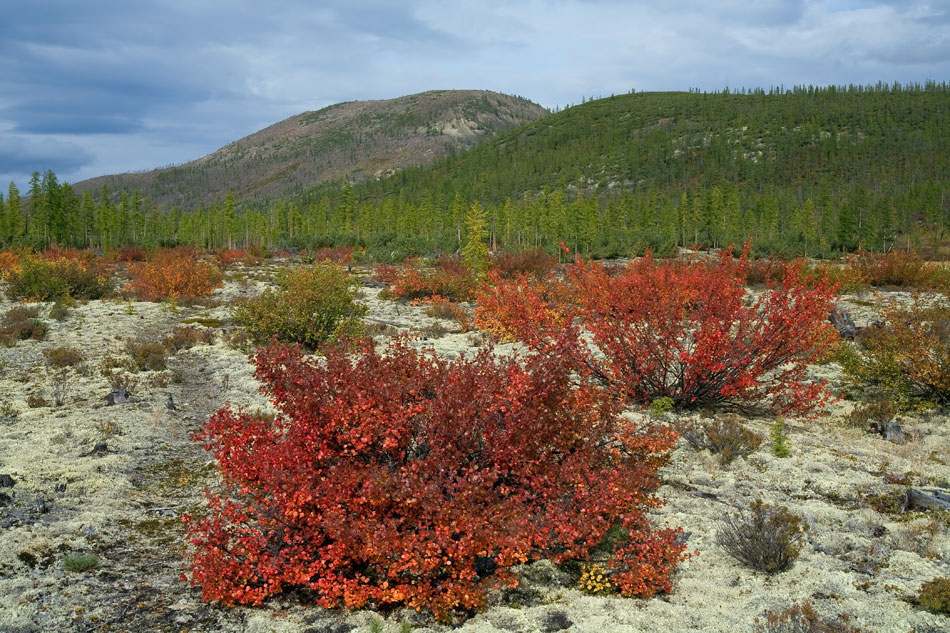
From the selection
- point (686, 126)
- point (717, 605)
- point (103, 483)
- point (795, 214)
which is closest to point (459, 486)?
point (717, 605)

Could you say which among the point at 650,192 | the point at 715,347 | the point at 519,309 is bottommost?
the point at 715,347

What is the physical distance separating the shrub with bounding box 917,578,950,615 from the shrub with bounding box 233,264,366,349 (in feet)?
37.5

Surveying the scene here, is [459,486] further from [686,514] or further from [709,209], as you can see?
[709,209]

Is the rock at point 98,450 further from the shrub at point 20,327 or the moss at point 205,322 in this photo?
the moss at point 205,322

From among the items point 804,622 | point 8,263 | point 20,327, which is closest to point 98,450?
point 804,622

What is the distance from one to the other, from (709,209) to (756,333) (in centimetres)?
6532

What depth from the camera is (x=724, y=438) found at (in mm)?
7480

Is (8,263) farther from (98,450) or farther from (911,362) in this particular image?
(911,362)

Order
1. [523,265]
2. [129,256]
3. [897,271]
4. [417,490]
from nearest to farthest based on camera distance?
1. [417,490]
2. [897,271]
3. [523,265]
4. [129,256]

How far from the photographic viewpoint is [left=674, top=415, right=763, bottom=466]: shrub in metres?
7.31

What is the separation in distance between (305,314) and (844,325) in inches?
519

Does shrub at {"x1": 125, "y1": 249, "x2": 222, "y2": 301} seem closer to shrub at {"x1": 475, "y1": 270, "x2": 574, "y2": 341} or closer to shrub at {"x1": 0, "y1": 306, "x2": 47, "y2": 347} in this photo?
shrub at {"x1": 0, "y1": 306, "x2": 47, "y2": 347}

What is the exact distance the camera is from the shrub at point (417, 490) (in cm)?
428

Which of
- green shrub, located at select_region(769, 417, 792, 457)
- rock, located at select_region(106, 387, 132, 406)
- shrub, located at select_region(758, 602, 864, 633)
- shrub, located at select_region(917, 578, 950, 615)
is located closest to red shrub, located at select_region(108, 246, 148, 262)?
rock, located at select_region(106, 387, 132, 406)
